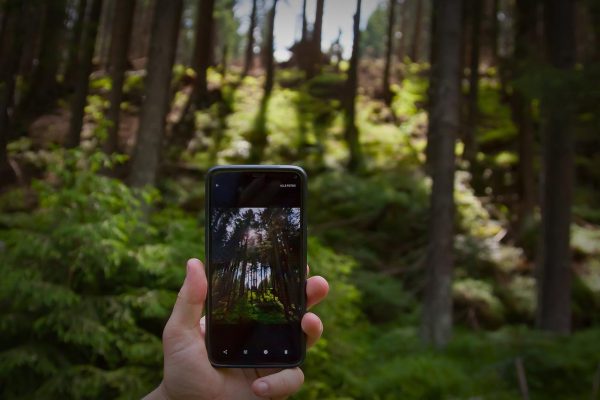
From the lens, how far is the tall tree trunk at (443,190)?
356 inches

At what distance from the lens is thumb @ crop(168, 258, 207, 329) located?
1.72 m

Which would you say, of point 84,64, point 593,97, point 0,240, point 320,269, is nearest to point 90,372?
point 0,240

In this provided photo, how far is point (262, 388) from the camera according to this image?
65.8 inches

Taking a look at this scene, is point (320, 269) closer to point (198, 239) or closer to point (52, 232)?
point (198, 239)

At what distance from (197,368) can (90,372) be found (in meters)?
3.01

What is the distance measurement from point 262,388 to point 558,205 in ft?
31.8

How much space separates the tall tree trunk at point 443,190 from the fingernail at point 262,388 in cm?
773

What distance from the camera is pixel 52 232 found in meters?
4.70

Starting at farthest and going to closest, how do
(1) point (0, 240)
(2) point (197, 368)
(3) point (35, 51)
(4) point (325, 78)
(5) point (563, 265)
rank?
(4) point (325, 78) → (3) point (35, 51) → (5) point (563, 265) → (1) point (0, 240) → (2) point (197, 368)

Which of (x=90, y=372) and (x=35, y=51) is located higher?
(x=35, y=51)

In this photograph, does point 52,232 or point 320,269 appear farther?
point 320,269

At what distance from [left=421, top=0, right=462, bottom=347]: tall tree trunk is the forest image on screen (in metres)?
7.52

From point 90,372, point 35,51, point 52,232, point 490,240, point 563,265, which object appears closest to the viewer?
point 90,372

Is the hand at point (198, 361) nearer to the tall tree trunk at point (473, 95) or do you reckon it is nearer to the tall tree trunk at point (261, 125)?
the tall tree trunk at point (261, 125)
